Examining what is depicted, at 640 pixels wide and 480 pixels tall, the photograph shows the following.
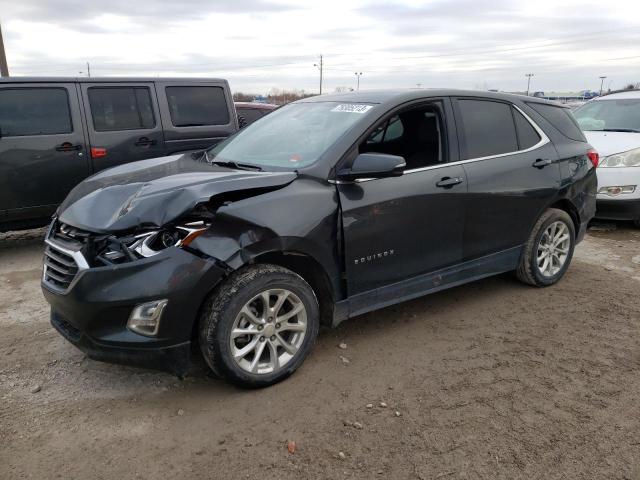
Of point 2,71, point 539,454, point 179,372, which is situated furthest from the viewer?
point 2,71

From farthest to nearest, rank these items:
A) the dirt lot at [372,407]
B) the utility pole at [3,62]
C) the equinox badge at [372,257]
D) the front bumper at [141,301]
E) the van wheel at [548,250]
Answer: the utility pole at [3,62] → the van wheel at [548,250] → the equinox badge at [372,257] → the front bumper at [141,301] → the dirt lot at [372,407]

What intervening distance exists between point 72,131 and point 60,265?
3.42 meters

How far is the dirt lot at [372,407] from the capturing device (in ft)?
8.39

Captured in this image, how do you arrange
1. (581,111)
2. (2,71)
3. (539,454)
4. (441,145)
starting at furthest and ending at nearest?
(2,71) → (581,111) → (441,145) → (539,454)

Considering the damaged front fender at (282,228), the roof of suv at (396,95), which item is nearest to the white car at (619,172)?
the roof of suv at (396,95)

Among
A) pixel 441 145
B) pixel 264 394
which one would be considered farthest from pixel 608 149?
pixel 264 394

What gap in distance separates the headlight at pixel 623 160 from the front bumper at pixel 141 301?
634 centimetres

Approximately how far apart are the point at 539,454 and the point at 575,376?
3.05 ft

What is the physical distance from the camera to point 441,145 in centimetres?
396

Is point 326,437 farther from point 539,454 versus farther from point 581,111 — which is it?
point 581,111

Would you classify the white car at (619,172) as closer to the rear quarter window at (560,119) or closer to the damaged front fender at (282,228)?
the rear quarter window at (560,119)

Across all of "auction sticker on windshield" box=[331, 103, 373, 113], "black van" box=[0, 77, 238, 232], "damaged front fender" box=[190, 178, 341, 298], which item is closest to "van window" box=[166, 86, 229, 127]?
"black van" box=[0, 77, 238, 232]


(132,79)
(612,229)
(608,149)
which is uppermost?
(132,79)

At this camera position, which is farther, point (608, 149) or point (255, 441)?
point (608, 149)
